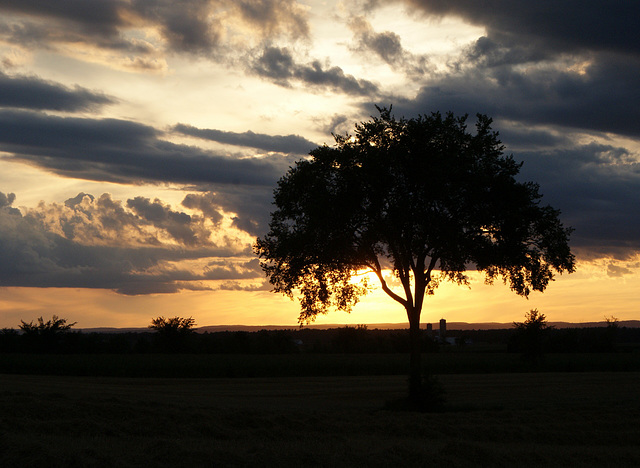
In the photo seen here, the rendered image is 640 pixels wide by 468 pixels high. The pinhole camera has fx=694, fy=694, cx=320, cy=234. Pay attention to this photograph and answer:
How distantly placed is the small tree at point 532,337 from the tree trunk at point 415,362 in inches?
1943

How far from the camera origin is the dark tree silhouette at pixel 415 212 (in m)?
29.8

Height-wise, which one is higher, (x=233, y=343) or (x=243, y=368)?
(x=233, y=343)

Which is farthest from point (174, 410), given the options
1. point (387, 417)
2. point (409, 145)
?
point (409, 145)

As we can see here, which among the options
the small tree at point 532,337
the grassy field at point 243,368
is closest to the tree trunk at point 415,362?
the grassy field at point 243,368

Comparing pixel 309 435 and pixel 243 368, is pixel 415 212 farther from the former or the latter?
pixel 243 368

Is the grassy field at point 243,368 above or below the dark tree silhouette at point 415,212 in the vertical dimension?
below

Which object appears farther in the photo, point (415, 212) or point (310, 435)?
point (415, 212)

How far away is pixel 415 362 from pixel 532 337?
5035 cm

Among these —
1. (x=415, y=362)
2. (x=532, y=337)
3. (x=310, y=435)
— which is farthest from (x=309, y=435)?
(x=532, y=337)

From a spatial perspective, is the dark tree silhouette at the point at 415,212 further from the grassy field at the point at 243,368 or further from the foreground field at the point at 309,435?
the grassy field at the point at 243,368

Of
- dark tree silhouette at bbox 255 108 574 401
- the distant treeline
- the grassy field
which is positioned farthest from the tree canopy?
the distant treeline

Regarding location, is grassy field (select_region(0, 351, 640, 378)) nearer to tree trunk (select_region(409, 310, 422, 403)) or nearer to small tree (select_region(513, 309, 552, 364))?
Result: small tree (select_region(513, 309, 552, 364))

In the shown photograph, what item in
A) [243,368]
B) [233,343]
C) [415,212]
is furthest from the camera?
[233,343]

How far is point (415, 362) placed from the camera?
3061 centimetres
